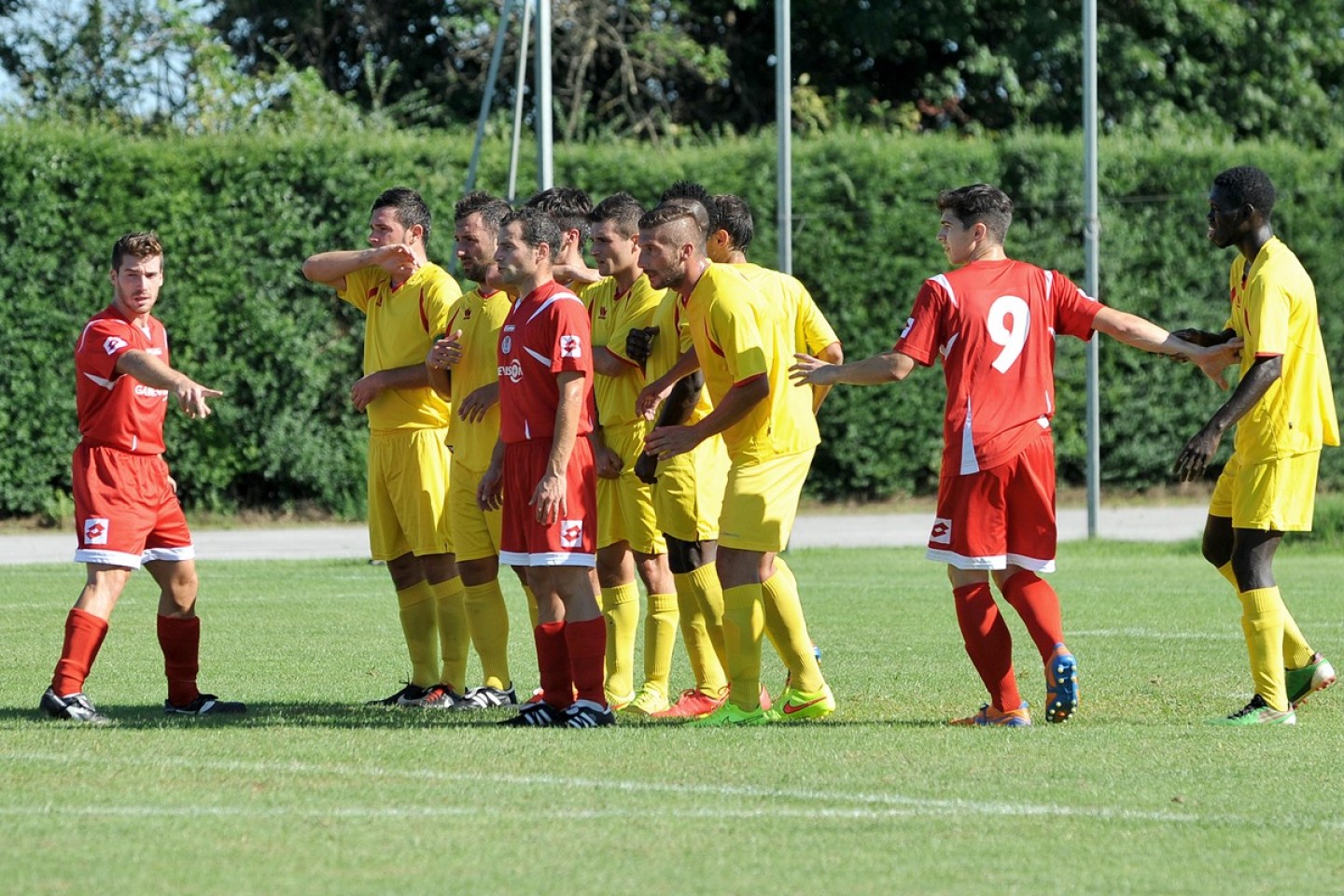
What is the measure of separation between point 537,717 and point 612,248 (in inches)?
86.7

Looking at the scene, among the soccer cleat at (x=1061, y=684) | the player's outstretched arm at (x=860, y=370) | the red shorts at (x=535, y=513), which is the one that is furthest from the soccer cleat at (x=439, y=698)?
the soccer cleat at (x=1061, y=684)

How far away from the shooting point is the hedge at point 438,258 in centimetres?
2061

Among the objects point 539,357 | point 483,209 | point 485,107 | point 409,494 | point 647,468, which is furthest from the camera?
point 485,107

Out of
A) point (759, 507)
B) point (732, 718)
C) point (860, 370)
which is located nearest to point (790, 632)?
point (732, 718)

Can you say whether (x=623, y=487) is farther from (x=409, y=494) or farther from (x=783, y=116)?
(x=783, y=116)

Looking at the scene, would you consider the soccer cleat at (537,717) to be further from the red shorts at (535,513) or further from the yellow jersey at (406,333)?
the yellow jersey at (406,333)

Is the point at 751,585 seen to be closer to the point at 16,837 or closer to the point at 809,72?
the point at 16,837

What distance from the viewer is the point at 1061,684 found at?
→ 792 centimetres

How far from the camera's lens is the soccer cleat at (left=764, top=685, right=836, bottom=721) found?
8297 mm

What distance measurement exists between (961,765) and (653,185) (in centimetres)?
1599

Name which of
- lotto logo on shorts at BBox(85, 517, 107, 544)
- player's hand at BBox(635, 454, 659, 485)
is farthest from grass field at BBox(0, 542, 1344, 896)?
player's hand at BBox(635, 454, 659, 485)

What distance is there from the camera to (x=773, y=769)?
6957 mm

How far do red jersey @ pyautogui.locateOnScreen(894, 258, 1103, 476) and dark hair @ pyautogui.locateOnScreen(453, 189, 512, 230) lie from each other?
2.14m

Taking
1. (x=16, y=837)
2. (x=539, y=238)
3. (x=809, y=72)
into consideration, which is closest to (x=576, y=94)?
(x=809, y=72)
